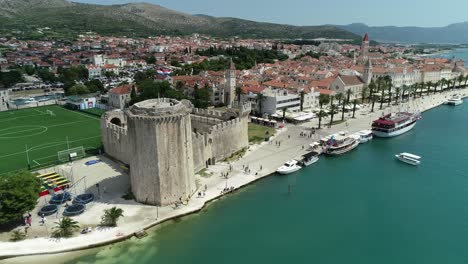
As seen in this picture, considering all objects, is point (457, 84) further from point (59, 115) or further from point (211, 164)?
point (59, 115)

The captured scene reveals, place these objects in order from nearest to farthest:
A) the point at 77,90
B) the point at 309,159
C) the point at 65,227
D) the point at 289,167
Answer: the point at 65,227, the point at 289,167, the point at 309,159, the point at 77,90

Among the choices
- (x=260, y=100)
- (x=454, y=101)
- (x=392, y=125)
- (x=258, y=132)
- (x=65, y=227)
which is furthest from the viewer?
(x=454, y=101)

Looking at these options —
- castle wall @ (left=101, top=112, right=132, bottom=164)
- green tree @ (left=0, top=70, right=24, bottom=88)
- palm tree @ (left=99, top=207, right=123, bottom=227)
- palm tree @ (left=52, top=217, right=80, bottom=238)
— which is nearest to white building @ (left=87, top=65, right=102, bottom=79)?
green tree @ (left=0, top=70, right=24, bottom=88)

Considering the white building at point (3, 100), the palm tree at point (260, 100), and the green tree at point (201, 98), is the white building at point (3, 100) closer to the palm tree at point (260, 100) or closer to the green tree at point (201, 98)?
the green tree at point (201, 98)

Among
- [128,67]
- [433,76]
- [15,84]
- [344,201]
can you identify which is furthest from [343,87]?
[15,84]

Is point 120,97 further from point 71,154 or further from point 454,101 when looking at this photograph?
point 454,101

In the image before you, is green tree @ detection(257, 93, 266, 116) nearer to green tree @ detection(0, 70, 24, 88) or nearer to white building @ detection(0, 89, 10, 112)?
white building @ detection(0, 89, 10, 112)

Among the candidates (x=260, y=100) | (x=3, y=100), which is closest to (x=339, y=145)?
(x=260, y=100)

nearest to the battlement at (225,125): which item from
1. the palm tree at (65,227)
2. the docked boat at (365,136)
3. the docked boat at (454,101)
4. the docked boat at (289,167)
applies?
the docked boat at (289,167)
